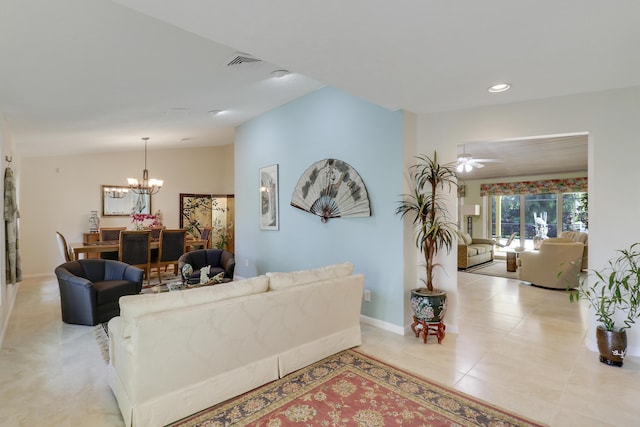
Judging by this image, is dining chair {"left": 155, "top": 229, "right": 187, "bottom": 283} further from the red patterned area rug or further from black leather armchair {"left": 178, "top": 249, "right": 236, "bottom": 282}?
the red patterned area rug

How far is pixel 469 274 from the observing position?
7035 mm

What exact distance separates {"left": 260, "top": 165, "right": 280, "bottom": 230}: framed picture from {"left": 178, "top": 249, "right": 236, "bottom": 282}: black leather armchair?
0.80 metres

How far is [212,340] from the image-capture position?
7.19 feet

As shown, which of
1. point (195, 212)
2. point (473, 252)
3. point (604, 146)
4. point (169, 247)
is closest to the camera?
point (604, 146)

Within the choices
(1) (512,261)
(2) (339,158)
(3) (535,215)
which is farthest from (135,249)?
(3) (535,215)

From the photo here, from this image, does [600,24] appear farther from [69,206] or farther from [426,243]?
[69,206]

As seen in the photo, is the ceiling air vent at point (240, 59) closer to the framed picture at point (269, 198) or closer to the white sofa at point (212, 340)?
the white sofa at point (212, 340)

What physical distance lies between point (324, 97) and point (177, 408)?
3.83 meters

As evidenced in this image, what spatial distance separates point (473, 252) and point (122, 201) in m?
8.45

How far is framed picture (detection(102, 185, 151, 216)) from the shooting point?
7276mm

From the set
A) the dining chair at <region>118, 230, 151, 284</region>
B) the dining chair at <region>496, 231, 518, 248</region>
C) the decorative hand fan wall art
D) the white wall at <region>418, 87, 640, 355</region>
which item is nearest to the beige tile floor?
the white wall at <region>418, 87, 640, 355</region>

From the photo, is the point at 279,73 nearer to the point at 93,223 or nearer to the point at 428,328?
the point at 428,328

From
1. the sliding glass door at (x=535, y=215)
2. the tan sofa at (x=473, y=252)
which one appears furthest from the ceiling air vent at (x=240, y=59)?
the sliding glass door at (x=535, y=215)

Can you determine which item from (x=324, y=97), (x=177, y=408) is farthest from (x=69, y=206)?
(x=177, y=408)
